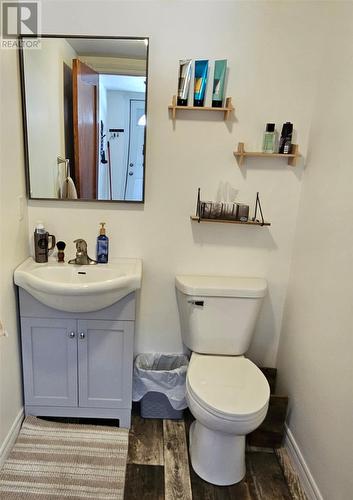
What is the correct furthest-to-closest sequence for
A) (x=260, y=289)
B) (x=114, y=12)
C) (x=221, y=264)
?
(x=221, y=264) < (x=260, y=289) < (x=114, y=12)

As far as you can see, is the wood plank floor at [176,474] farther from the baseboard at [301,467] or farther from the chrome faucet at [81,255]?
the chrome faucet at [81,255]

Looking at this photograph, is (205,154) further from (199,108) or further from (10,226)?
(10,226)

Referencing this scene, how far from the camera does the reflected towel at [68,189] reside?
70.7 inches

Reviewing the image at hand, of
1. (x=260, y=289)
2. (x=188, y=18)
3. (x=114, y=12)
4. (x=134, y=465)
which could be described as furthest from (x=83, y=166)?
(x=134, y=465)

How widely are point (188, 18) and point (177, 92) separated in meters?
0.33

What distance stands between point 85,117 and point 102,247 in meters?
0.67

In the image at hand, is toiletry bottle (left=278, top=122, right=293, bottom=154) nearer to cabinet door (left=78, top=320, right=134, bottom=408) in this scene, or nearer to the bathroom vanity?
the bathroom vanity

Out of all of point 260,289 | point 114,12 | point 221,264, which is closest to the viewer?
point 114,12

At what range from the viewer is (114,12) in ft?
5.31

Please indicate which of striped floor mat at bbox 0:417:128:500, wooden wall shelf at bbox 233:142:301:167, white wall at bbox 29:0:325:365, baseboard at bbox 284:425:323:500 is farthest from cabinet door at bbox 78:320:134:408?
wooden wall shelf at bbox 233:142:301:167

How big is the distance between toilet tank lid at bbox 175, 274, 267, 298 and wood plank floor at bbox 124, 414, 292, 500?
0.80 meters

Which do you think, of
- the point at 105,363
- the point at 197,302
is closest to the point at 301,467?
the point at 197,302

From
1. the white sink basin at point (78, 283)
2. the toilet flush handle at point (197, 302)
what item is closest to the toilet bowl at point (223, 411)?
Answer: the toilet flush handle at point (197, 302)

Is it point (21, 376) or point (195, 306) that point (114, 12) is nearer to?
point (195, 306)
